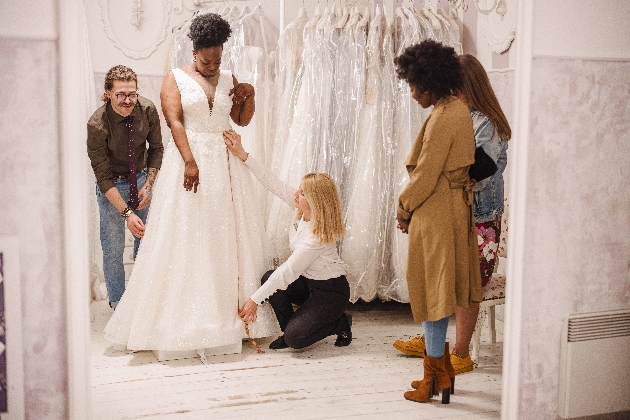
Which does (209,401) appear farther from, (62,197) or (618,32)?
(618,32)

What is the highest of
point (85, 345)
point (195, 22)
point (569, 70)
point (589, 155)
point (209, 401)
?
point (195, 22)

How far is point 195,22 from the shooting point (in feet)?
9.16

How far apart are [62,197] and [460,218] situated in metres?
1.30

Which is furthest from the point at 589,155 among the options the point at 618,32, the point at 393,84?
the point at 393,84

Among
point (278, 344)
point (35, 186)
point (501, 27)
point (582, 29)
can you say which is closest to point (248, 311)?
point (278, 344)

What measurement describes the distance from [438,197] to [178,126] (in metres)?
1.14

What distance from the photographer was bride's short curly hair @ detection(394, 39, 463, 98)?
2.34m

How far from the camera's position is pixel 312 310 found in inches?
119

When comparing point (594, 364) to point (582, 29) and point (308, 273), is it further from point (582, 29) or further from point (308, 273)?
point (308, 273)

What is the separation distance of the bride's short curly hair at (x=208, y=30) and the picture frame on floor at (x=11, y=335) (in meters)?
1.29

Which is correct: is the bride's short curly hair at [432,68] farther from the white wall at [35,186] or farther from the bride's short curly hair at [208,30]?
the white wall at [35,186]

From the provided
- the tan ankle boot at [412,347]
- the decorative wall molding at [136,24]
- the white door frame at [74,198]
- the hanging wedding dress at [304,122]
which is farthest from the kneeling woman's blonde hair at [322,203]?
the decorative wall molding at [136,24]

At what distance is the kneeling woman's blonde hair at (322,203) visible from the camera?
296 cm


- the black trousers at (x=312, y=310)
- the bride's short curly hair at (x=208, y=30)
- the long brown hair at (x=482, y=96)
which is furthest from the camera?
the black trousers at (x=312, y=310)
